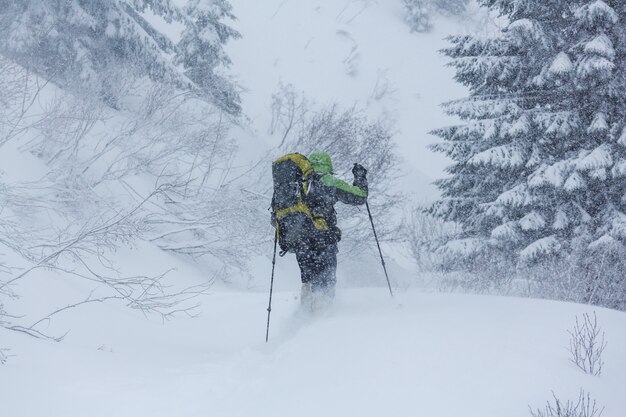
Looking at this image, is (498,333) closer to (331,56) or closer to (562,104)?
(562,104)

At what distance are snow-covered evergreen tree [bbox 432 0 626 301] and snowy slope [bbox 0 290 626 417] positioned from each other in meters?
5.51

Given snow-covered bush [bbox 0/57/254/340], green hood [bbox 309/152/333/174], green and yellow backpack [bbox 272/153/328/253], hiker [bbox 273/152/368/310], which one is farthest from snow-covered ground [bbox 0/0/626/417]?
snow-covered bush [bbox 0/57/254/340]

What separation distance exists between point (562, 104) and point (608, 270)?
14.0 feet

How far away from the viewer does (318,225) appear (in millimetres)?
5797

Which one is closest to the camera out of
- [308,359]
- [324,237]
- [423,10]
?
[308,359]

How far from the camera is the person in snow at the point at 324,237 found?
579 cm

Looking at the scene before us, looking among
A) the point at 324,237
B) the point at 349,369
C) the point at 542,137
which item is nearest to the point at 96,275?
the point at 324,237

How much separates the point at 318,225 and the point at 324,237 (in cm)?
17

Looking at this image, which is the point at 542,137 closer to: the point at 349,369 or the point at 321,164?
the point at 321,164

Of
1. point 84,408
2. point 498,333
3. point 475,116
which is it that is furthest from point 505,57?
point 84,408

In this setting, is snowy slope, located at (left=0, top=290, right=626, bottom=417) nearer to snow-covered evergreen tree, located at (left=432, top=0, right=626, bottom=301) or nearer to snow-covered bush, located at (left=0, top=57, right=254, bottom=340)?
snow-covered evergreen tree, located at (left=432, top=0, right=626, bottom=301)

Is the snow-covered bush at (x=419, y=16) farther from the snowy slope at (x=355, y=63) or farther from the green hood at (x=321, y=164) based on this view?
the green hood at (x=321, y=164)

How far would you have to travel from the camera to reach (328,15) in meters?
49.1

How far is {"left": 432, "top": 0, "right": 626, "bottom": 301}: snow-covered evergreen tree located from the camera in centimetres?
1017
